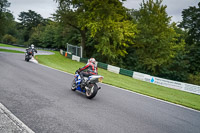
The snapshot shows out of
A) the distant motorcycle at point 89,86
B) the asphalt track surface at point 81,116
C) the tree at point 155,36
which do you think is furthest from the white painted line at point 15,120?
the tree at point 155,36

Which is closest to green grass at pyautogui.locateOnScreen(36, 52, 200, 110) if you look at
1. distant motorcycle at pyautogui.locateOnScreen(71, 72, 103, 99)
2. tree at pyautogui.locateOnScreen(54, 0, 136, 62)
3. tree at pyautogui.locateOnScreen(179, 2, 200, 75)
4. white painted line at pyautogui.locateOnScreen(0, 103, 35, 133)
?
distant motorcycle at pyautogui.locateOnScreen(71, 72, 103, 99)

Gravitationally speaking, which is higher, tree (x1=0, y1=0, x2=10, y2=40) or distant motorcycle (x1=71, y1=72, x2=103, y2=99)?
tree (x1=0, y1=0, x2=10, y2=40)

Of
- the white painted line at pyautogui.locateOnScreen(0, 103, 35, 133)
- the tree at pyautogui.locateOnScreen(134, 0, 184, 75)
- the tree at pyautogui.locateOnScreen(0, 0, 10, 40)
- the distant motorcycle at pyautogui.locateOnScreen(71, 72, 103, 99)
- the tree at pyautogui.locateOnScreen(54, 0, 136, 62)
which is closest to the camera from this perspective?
the white painted line at pyautogui.locateOnScreen(0, 103, 35, 133)

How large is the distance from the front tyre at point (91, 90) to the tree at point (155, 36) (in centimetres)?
2632

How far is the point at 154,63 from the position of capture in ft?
Result: 106

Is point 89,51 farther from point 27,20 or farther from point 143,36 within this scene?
point 27,20

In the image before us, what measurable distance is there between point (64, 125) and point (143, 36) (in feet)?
104

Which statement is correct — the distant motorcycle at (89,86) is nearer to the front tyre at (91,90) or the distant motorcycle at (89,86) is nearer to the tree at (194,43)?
the front tyre at (91,90)

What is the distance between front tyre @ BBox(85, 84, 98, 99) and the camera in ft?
25.0

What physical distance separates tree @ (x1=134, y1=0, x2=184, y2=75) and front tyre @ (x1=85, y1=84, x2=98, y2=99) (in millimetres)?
26320

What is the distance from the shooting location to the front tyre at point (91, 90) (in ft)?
25.0

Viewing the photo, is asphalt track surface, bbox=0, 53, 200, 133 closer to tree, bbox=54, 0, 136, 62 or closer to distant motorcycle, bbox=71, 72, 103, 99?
distant motorcycle, bbox=71, 72, 103, 99

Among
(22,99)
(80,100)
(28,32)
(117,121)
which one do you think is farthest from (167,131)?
(28,32)

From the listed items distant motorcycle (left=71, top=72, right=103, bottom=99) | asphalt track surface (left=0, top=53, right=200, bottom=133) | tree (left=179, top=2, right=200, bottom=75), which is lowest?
asphalt track surface (left=0, top=53, right=200, bottom=133)
